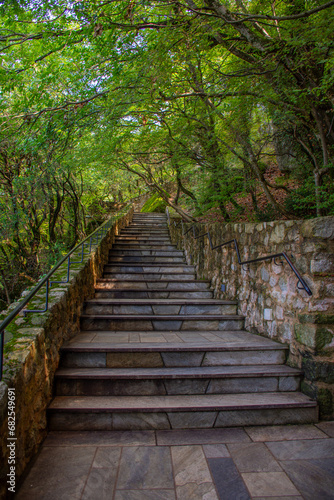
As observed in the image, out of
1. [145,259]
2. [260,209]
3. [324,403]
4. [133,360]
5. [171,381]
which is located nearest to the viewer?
[324,403]

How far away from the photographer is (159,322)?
3.40 m

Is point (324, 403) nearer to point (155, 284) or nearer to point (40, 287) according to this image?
point (40, 287)

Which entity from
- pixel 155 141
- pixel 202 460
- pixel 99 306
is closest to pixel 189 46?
pixel 155 141

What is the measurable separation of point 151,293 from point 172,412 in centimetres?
224

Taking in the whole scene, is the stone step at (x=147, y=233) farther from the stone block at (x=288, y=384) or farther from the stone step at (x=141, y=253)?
the stone block at (x=288, y=384)

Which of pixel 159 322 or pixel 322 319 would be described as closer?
pixel 322 319

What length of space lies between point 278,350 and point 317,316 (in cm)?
60

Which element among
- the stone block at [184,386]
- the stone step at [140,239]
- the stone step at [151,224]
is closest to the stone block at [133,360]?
the stone block at [184,386]

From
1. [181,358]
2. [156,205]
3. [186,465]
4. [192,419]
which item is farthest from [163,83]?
[156,205]

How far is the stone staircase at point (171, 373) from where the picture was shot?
2.10m

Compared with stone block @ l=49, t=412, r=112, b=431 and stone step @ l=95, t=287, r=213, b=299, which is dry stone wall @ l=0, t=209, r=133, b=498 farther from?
stone step @ l=95, t=287, r=213, b=299

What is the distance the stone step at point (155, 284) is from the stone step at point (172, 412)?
91.7 inches

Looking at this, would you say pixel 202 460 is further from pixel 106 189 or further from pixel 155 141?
pixel 106 189

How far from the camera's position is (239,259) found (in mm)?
3363
